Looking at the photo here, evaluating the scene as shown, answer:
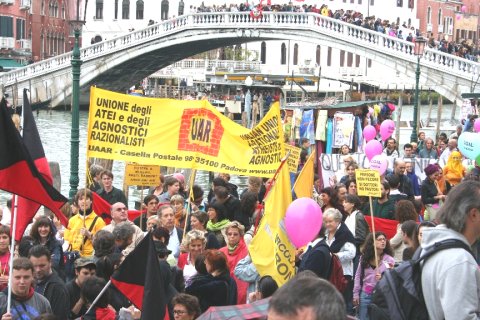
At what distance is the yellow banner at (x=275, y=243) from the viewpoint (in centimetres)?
674

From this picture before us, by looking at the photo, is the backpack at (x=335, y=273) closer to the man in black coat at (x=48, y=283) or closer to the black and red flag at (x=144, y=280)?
the black and red flag at (x=144, y=280)

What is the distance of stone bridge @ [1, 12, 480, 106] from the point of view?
32.7 meters

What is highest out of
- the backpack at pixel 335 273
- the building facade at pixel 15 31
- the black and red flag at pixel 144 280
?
the black and red flag at pixel 144 280

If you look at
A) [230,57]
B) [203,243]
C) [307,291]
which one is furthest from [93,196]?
[230,57]

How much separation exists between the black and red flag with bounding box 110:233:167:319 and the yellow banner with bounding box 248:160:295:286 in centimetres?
120

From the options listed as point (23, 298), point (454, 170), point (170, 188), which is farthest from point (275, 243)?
point (454, 170)

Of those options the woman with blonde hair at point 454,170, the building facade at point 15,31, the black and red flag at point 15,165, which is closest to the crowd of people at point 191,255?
the black and red flag at point 15,165

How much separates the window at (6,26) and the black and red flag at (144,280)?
133ft

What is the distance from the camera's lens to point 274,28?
36750 millimetres

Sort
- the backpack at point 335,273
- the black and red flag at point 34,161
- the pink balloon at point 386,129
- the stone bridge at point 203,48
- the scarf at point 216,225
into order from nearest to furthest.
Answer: the black and red flag at point 34,161 → the backpack at point 335,273 → the scarf at point 216,225 → the pink balloon at point 386,129 → the stone bridge at point 203,48

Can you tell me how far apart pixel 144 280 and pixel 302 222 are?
4.31 ft

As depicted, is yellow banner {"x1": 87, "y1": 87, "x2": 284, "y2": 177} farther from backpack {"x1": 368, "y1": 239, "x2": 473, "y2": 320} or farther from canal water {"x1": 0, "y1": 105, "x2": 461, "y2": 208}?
canal water {"x1": 0, "y1": 105, "x2": 461, "y2": 208}

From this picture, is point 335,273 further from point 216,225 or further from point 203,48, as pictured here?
point 203,48

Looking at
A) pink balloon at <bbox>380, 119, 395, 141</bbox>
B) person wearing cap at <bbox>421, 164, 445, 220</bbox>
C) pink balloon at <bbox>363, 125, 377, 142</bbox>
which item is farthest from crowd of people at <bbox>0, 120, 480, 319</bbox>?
pink balloon at <bbox>380, 119, 395, 141</bbox>
